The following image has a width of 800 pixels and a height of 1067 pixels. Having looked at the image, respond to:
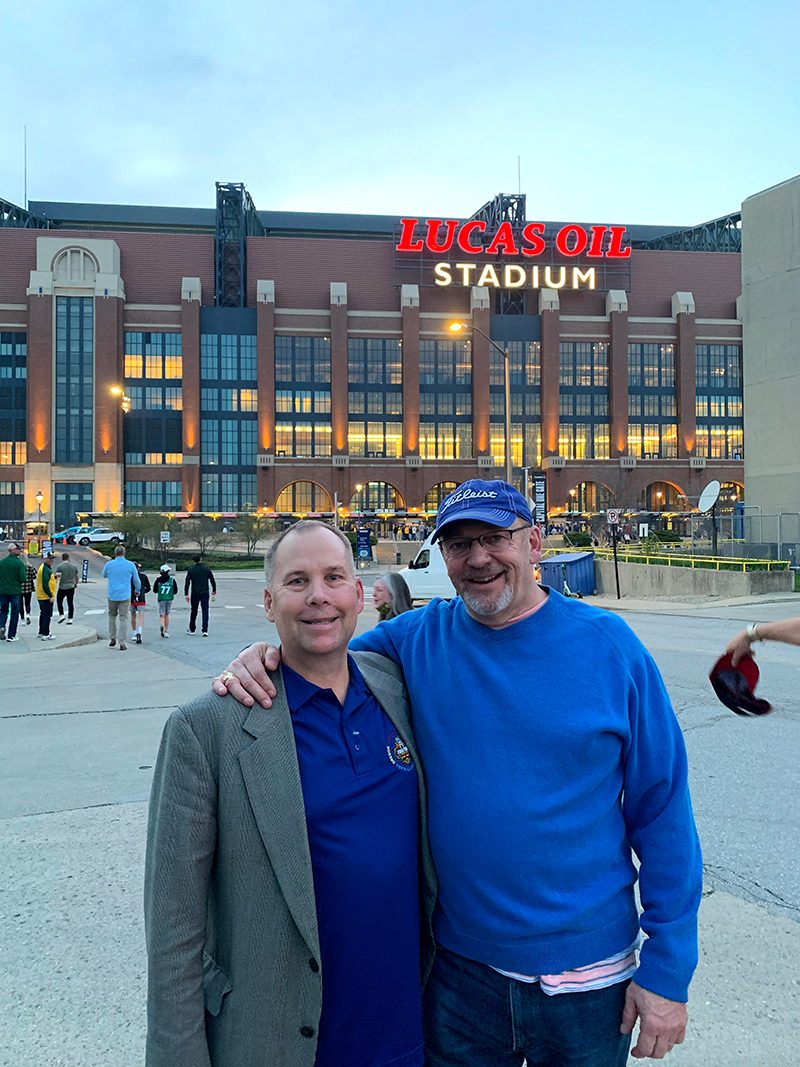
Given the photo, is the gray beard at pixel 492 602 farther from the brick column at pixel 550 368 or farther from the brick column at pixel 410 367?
the brick column at pixel 550 368

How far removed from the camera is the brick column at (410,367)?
8462 cm

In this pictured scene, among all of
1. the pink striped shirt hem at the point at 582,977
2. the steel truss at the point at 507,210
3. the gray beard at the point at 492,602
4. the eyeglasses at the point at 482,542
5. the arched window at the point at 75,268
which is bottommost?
the pink striped shirt hem at the point at 582,977

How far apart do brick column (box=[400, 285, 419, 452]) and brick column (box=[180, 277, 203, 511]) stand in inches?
872

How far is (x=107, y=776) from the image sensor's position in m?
6.58

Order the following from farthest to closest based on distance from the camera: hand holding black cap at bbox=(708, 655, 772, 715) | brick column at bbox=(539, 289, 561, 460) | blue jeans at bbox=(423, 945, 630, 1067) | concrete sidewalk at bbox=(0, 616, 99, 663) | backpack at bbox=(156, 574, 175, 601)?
brick column at bbox=(539, 289, 561, 460) → backpack at bbox=(156, 574, 175, 601) → concrete sidewalk at bbox=(0, 616, 99, 663) → hand holding black cap at bbox=(708, 655, 772, 715) → blue jeans at bbox=(423, 945, 630, 1067)

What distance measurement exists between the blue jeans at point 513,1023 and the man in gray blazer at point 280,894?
0.40 ft

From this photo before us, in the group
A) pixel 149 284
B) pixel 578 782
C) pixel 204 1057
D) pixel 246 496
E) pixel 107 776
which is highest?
pixel 149 284

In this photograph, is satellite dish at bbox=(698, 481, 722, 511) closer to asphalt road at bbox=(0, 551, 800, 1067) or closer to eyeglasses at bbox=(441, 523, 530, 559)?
asphalt road at bbox=(0, 551, 800, 1067)

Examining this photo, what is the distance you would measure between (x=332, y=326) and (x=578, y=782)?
85423mm

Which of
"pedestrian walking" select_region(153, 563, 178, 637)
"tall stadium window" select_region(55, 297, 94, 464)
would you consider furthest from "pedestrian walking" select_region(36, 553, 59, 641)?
"tall stadium window" select_region(55, 297, 94, 464)

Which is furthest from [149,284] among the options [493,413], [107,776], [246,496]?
[107,776]

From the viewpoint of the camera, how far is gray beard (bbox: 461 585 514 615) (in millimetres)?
2279

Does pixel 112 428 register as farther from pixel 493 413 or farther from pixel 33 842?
pixel 33 842

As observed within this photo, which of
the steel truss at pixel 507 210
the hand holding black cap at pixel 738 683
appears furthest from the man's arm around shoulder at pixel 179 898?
the steel truss at pixel 507 210
